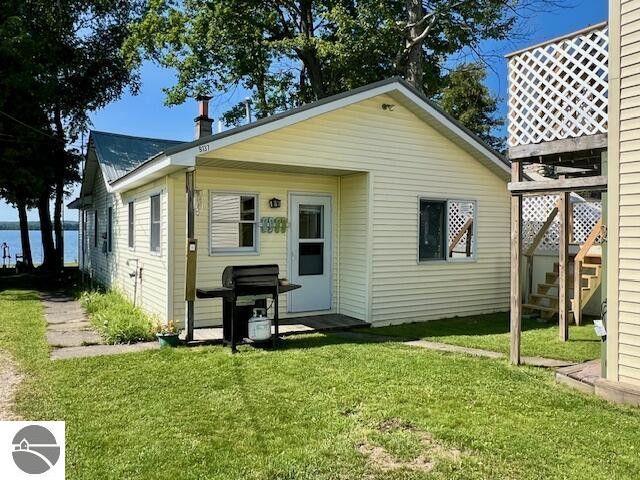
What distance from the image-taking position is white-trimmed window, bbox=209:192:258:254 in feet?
27.2

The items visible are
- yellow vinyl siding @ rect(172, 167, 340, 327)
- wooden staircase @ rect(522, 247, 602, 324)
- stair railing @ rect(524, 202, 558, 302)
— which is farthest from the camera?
stair railing @ rect(524, 202, 558, 302)

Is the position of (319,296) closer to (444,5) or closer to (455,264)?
(455,264)

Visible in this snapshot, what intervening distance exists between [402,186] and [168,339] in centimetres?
477

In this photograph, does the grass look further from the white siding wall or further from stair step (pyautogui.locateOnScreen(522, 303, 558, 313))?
the white siding wall

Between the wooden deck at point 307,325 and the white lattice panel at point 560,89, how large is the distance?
3.95 meters

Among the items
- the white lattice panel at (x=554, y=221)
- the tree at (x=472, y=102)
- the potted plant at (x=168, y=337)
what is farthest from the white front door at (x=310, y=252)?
the tree at (x=472, y=102)

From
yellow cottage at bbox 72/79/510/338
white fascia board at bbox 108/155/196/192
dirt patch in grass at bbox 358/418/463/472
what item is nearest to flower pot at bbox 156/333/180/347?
yellow cottage at bbox 72/79/510/338

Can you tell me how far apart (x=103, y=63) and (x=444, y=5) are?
13439mm

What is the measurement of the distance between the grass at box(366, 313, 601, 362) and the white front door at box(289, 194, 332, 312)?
129 cm

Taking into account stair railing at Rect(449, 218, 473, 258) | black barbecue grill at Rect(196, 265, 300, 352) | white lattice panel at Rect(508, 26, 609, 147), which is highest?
white lattice panel at Rect(508, 26, 609, 147)

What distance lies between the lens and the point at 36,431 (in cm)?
392

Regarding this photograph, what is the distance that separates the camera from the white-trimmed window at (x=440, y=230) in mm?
9648

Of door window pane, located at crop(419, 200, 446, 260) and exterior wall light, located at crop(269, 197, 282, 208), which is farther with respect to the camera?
door window pane, located at crop(419, 200, 446, 260)

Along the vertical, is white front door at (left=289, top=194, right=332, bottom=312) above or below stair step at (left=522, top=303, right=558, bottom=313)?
above
